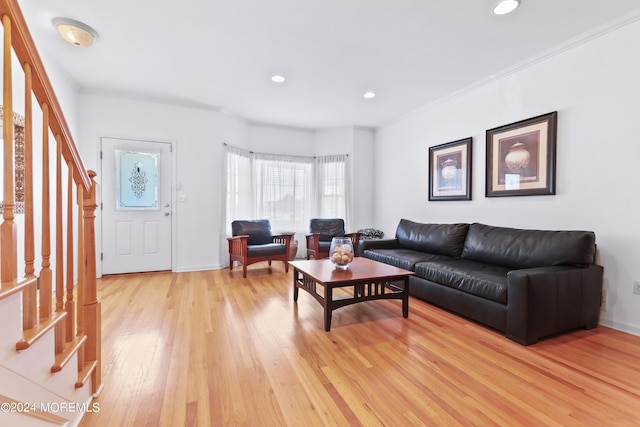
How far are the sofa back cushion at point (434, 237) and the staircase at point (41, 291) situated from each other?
3.28m

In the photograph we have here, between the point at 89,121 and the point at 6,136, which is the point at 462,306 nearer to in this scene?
the point at 6,136

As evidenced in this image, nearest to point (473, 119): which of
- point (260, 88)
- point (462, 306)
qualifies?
point (462, 306)

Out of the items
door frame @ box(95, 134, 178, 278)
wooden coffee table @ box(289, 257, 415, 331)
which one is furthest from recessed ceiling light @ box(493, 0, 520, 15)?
door frame @ box(95, 134, 178, 278)

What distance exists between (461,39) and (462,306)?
236cm

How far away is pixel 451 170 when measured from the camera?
13.2ft

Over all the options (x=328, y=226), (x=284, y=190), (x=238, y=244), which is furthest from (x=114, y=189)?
(x=328, y=226)

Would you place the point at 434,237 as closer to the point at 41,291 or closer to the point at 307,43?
the point at 307,43

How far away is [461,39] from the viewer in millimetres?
2648

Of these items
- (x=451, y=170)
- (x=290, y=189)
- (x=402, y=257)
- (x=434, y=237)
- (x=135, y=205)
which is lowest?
(x=402, y=257)

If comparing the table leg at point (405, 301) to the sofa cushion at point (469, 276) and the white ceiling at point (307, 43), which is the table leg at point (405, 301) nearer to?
the sofa cushion at point (469, 276)

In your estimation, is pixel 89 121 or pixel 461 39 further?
pixel 89 121

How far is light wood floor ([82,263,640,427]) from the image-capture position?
1.46m

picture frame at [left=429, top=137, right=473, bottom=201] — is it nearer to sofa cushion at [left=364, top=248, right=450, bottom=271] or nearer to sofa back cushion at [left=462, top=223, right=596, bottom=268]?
sofa back cushion at [left=462, top=223, right=596, bottom=268]

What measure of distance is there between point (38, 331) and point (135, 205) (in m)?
3.56
